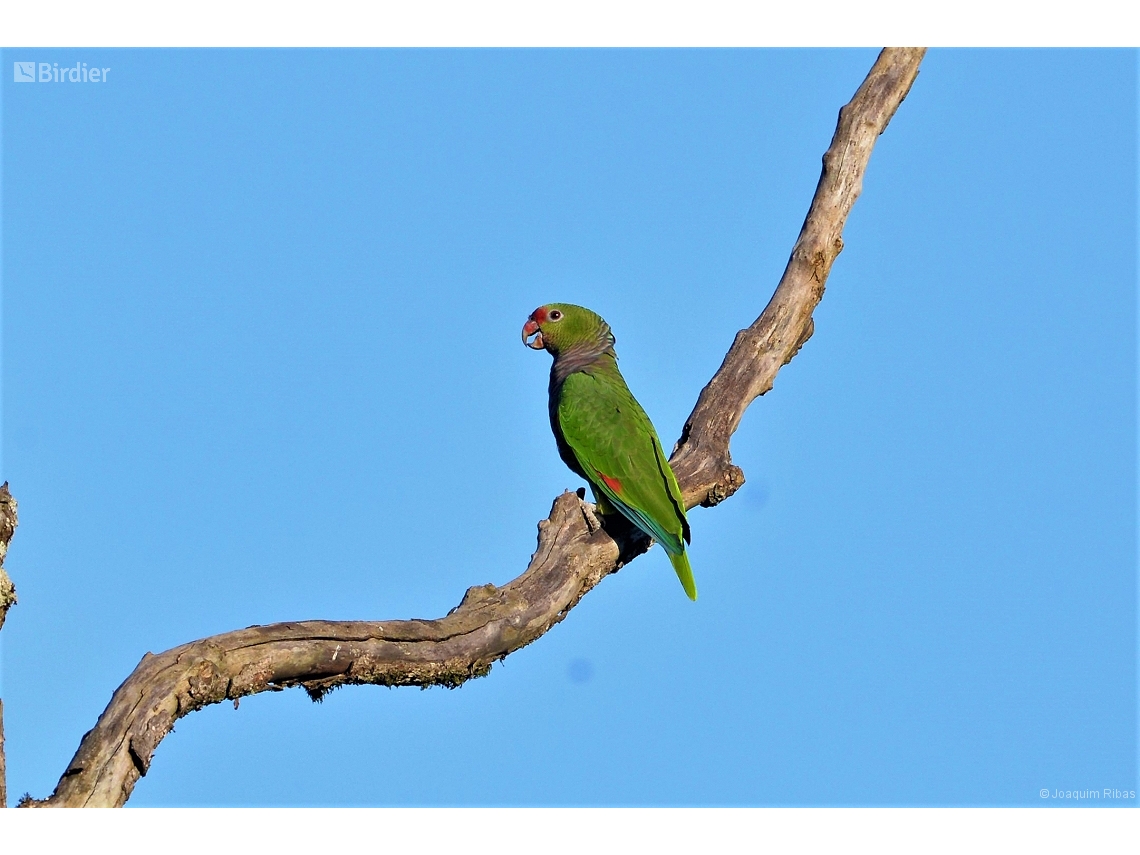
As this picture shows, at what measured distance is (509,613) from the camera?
6.68 m

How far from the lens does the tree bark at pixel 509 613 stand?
539 centimetres

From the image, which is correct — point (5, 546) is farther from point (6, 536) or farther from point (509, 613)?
point (509, 613)

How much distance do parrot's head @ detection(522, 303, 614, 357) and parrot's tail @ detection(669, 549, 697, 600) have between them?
2.42 m

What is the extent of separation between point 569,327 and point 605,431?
1487 mm

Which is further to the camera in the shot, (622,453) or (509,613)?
(622,453)

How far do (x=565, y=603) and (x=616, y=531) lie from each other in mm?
999

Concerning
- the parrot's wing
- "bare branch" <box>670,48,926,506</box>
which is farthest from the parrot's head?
"bare branch" <box>670,48,926,506</box>

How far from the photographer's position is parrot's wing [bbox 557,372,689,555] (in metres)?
7.94

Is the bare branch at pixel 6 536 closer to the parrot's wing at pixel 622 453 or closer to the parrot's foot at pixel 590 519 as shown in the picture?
the parrot's foot at pixel 590 519

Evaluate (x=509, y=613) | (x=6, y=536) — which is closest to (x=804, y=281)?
(x=509, y=613)

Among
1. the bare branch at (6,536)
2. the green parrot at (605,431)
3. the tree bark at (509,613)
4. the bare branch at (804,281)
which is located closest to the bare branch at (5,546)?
the bare branch at (6,536)

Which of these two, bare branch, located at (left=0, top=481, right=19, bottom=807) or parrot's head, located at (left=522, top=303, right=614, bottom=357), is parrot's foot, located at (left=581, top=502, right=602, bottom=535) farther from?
bare branch, located at (left=0, top=481, right=19, bottom=807)

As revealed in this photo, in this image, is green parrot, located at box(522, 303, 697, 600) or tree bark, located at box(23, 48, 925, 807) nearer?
tree bark, located at box(23, 48, 925, 807)

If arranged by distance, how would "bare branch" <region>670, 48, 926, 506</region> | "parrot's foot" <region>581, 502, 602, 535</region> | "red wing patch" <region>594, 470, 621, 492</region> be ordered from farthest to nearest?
"bare branch" <region>670, 48, 926, 506</region>
"red wing patch" <region>594, 470, 621, 492</region>
"parrot's foot" <region>581, 502, 602, 535</region>
